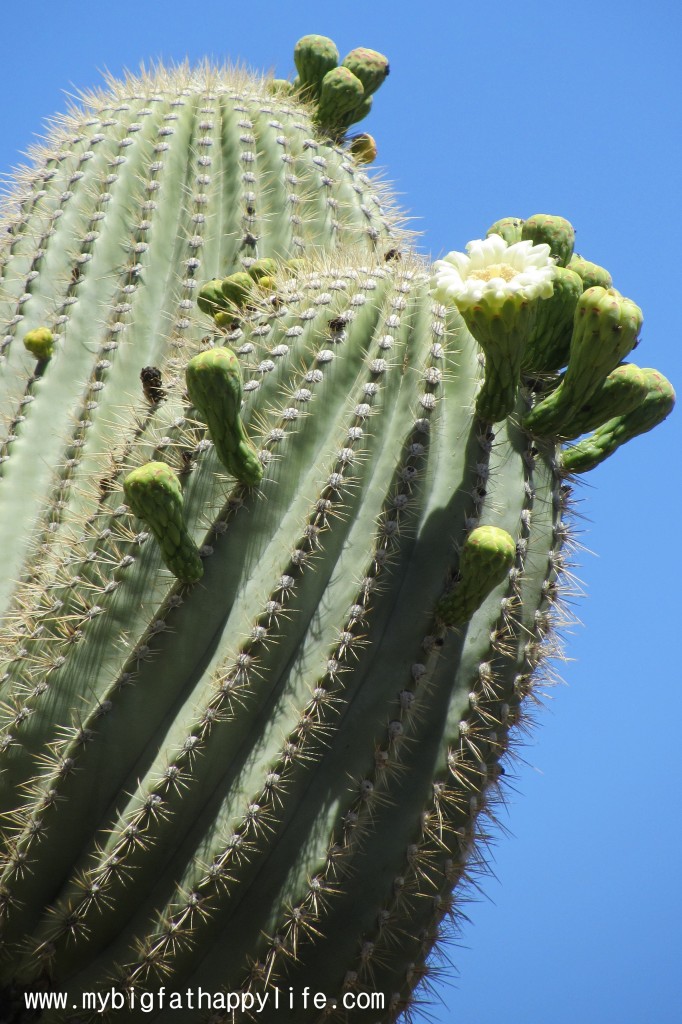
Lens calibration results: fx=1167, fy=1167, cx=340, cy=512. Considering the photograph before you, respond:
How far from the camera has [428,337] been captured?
7.76 feet

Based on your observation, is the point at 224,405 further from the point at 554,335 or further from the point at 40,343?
the point at 40,343

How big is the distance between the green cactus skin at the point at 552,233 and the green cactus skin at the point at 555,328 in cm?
5

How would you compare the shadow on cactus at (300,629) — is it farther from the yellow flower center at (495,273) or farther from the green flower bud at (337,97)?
the green flower bud at (337,97)

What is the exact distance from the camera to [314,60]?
3.53 m

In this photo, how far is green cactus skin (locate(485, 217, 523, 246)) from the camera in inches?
98.6

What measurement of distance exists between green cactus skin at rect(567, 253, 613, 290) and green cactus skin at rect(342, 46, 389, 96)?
1.43 metres

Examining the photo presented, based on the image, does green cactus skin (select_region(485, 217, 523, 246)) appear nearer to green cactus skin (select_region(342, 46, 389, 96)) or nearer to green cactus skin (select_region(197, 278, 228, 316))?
green cactus skin (select_region(197, 278, 228, 316))

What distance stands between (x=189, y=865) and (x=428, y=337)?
3.67ft

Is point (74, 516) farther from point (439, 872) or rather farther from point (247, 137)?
point (247, 137)

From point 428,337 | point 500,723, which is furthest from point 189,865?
point 428,337

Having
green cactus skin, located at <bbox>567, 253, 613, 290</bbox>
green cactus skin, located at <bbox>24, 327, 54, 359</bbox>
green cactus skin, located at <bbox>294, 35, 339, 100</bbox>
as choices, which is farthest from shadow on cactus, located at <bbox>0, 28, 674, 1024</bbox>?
green cactus skin, located at <bbox>294, 35, 339, 100</bbox>

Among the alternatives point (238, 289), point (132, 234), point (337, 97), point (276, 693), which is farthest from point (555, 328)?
point (337, 97)

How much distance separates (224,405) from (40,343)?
3.01 ft

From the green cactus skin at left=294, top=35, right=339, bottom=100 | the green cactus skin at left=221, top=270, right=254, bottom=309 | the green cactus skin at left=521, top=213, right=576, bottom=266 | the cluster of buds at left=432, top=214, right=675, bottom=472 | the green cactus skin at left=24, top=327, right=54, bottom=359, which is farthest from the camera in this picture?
the green cactus skin at left=294, top=35, right=339, bottom=100
